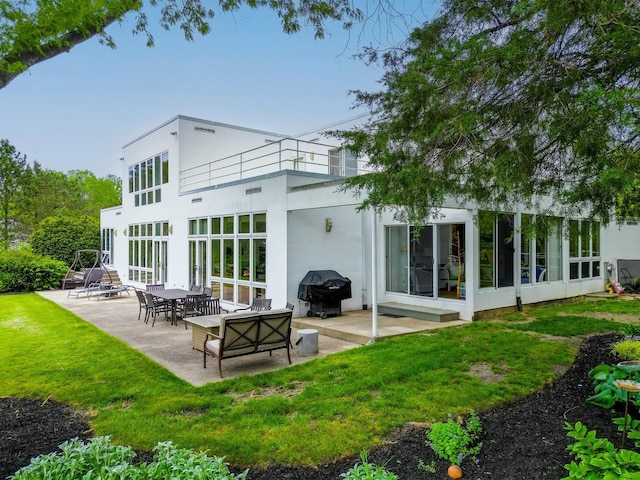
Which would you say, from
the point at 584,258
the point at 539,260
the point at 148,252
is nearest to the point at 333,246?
the point at 539,260

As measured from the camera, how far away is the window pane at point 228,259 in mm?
12180

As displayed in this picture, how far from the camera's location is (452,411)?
4691 millimetres

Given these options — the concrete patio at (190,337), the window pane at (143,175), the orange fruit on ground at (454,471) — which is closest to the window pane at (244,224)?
the concrete patio at (190,337)

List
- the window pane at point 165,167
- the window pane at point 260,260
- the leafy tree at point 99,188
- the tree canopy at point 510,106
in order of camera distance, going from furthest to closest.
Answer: the leafy tree at point 99,188
the window pane at point 165,167
the window pane at point 260,260
the tree canopy at point 510,106

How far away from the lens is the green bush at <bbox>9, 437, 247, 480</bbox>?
2748mm

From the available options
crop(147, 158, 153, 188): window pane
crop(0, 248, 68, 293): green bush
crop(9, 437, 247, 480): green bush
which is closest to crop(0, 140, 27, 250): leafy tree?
crop(0, 248, 68, 293): green bush

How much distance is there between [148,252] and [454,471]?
16.6m

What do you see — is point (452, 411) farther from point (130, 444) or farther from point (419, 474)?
point (130, 444)

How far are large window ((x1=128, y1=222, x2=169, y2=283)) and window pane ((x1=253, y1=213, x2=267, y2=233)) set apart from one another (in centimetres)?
614

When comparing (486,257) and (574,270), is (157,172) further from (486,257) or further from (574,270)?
(574,270)

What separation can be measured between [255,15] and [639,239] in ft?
58.2

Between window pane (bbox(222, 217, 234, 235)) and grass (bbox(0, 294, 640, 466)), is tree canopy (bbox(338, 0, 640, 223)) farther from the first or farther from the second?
window pane (bbox(222, 217, 234, 235))

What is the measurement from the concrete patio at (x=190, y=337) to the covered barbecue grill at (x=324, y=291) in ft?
0.96

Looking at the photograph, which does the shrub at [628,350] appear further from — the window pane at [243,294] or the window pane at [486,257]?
the window pane at [243,294]
